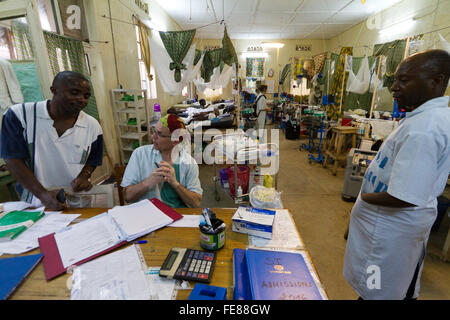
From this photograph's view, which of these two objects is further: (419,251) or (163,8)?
(163,8)

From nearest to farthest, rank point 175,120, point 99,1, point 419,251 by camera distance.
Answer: point 419,251
point 175,120
point 99,1

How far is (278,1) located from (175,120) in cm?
656

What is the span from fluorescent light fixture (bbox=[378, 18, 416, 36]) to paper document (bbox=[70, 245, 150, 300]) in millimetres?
8321

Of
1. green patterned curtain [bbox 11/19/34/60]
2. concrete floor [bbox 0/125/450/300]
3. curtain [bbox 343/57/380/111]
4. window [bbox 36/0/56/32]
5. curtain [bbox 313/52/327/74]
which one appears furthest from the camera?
curtain [bbox 313/52/327/74]

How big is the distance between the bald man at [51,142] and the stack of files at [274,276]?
1244 mm

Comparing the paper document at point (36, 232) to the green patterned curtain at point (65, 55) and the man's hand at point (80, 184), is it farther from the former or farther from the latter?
the green patterned curtain at point (65, 55)

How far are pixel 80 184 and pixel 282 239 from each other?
4.75 ft

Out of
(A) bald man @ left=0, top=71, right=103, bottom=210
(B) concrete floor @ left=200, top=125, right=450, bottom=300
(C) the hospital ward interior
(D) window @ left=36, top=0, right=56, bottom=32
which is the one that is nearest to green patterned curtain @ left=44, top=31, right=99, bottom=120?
(C) the hospital ward interior

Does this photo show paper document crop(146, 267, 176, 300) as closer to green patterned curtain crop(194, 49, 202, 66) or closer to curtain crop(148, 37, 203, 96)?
curtain crop(148, 37, 203, 96)

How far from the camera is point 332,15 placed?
294 inches

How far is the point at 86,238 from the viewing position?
3.42 feet

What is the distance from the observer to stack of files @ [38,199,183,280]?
36.1 inches

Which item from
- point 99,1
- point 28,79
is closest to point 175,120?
point 28,79
